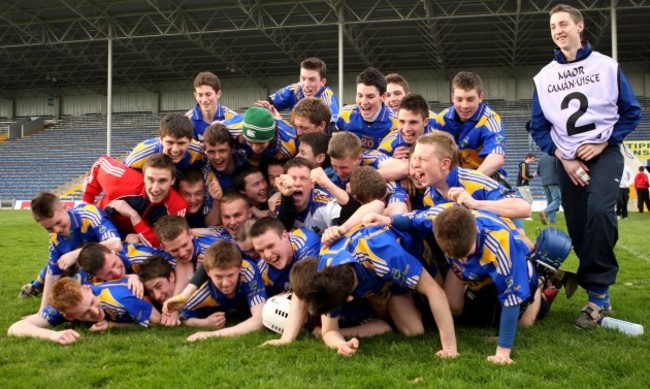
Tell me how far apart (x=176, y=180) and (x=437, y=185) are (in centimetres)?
280

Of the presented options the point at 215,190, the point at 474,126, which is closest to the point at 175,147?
the point at 215,190

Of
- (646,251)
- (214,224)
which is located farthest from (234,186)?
(646,251)

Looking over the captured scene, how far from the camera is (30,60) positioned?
35.2 m

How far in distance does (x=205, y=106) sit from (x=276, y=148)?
1375mm

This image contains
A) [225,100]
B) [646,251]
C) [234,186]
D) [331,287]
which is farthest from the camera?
[225,100]

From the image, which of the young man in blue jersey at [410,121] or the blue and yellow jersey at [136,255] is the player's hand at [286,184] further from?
the blue and yellow jersey at [136,255]

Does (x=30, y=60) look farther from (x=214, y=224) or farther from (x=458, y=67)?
(x=214, y=224)

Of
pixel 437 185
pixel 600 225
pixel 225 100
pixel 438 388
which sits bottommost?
pixel 438 388

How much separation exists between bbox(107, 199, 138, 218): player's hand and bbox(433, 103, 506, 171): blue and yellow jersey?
3168mm

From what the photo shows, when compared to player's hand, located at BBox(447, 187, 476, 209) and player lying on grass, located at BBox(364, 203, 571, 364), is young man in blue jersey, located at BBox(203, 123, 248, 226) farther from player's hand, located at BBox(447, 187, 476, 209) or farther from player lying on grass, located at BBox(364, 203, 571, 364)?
player's hand, located at BBox(447, 187, 476, 209)

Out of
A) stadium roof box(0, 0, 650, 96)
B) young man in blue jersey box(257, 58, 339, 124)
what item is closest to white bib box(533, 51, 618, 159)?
young man in blue jersey box(257, 58, 339, 124)

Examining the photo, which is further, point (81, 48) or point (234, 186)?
point (81, 48)

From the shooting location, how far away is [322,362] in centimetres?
398

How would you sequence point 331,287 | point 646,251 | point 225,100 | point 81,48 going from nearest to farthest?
point 331,287 → point 646,251 → point 81,48 → point 225,100
